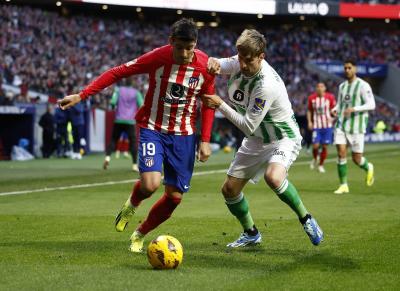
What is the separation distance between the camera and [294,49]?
58.4 m

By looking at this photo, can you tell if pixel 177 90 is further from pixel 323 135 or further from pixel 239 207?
pixel 323 135

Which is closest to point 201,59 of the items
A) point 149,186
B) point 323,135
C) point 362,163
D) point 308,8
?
point 149,186

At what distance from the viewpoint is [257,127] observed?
28.9ft

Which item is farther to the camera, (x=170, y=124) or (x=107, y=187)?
(x=107, y=187)

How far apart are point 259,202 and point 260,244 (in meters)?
4.98

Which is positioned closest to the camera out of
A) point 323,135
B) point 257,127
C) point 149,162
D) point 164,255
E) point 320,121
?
point 164,255

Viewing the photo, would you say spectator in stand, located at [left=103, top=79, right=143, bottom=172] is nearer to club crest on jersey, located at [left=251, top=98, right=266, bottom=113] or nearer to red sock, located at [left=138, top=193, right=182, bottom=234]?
red sock, located at [left=138, top=193, right=182, bottom=234]

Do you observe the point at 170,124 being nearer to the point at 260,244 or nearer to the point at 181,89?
the point at 181,89

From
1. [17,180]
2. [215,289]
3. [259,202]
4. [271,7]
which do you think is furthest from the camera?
[271,7]

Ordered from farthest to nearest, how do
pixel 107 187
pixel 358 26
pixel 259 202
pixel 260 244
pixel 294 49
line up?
1. pixel 358 26
2. pixel 294 49
3. pixel 107 187
4. pixel 259 202
5. pixel 260 244

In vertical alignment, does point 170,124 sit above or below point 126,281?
above

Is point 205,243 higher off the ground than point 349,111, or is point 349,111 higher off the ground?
point 349,111

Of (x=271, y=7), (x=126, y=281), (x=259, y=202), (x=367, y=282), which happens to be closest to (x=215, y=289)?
(x=126, y=281)

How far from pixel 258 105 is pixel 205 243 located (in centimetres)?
173
